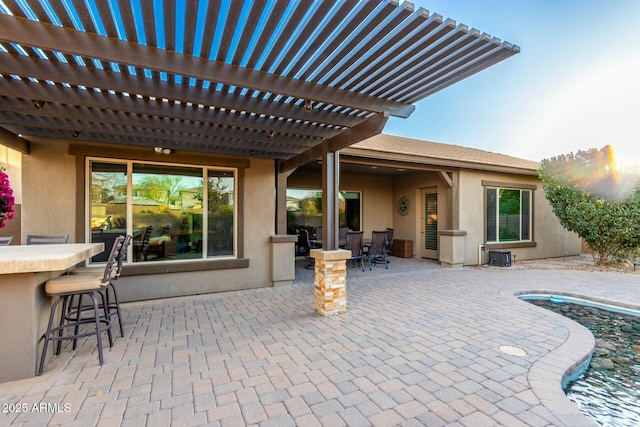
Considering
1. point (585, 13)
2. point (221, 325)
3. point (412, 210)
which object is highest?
point (585, 13)

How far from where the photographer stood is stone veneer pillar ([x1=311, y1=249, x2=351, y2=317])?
13.1ft

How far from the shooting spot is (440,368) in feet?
8.49

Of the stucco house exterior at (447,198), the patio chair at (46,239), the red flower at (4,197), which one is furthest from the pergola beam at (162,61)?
the stucco house exterior at (447,198)

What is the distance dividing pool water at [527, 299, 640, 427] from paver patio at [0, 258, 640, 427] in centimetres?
17

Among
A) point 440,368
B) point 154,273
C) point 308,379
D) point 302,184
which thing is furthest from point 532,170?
point 154,273

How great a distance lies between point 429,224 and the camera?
948cm

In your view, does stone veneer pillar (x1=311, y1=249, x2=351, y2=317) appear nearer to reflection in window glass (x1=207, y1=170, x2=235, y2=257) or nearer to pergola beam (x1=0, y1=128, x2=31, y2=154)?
reflection in window glass (x1=207, y1=170, x2=235, y2=257)

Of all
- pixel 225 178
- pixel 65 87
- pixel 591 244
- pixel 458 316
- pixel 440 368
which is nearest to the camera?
pixel 440 368

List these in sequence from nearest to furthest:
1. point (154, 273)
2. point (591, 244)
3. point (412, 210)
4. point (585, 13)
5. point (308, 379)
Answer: point (308, 379) → point (154, 273) → point (585, 13) → point (591, 244) → point (412, 210)

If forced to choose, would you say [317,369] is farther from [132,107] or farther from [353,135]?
[132,107]

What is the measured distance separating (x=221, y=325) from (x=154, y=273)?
202 centimetres

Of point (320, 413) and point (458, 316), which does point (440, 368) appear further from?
point (458, 316)

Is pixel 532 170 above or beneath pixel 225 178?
above

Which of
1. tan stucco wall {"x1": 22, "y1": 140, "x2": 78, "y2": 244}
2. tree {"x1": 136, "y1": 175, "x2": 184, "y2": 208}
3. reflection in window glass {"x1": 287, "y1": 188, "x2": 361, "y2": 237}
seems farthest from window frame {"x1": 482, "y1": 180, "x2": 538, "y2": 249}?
tan stucco wall {"x1": 22, "y1": 140, "x2": 78, "y2": 244}
